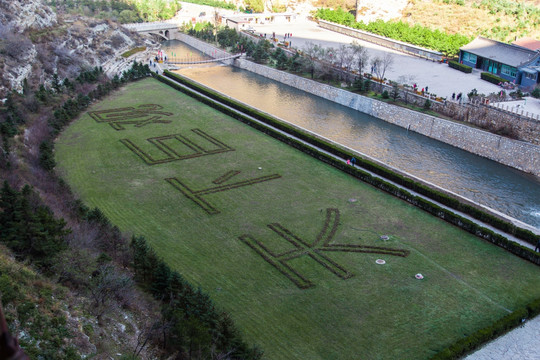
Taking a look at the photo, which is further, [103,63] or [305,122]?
[103,63]

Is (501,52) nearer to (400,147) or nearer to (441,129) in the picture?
(441,129)

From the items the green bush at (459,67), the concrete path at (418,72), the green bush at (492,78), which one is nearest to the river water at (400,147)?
the concrete path at (418,72)

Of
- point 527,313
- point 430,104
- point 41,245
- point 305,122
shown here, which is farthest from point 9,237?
point 430,104

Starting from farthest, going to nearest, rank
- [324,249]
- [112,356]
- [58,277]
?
[324,249], [58,277], [112,356]

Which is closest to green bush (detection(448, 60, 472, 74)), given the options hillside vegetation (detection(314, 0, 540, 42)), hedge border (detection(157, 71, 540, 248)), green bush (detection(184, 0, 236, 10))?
hillside vegetation (detection(314, 0, 540, 42))

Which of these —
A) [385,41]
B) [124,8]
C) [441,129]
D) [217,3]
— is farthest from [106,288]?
[217,3]

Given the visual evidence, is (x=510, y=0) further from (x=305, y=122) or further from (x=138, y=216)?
(x=138, y=216)
